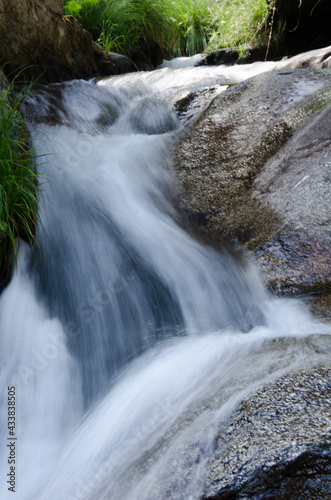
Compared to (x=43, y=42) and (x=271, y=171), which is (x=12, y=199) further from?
(x=43, y=42)

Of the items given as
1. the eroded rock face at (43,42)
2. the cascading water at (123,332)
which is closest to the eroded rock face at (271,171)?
the cascading water at (123,332)

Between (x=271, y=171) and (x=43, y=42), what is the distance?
2791 mm

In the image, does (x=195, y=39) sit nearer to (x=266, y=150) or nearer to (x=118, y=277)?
(x=266, y=150)

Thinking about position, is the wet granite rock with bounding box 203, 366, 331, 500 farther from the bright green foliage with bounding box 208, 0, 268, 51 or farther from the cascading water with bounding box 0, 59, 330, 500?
the bright green foliage with bounding box 208, 0, 268, 51

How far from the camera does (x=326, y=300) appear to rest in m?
1.98

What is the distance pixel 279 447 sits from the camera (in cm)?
109

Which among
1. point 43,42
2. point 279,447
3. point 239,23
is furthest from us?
point 239,23

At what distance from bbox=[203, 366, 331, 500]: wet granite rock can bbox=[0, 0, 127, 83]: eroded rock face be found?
3206 millimetres

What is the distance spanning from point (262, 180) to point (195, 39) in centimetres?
527

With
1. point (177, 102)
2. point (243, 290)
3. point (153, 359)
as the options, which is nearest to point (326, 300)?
point (243, 290)

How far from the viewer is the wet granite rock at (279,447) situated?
1.02 m

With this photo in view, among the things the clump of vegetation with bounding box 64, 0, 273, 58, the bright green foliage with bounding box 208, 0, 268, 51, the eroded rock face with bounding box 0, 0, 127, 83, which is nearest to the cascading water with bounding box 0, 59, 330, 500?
the eroded rock face with bounding box 0, 0, 127, 83

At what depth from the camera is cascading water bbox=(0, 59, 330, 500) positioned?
141 cm

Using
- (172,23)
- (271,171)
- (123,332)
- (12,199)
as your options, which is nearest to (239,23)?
(172,23)
